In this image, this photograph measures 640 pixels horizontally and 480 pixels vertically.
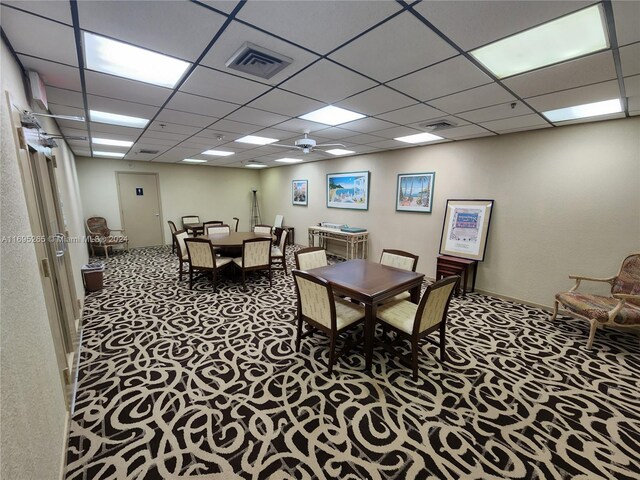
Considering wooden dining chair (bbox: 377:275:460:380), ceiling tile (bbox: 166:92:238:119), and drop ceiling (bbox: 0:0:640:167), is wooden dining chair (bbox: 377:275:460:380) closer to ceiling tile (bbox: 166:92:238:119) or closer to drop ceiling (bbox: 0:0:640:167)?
drop ceiling (bbox: 0:0:640:167)

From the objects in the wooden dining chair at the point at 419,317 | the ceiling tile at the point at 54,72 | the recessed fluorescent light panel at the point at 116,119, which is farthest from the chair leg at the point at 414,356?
the recessed fluorescent light panel at the point at 116,119

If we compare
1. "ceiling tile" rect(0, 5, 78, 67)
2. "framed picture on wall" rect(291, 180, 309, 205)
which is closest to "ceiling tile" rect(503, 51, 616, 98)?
"ceiling tile" rect(0, 5, 78, 67)

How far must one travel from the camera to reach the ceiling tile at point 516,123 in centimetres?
308

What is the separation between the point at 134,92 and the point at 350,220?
15.9 feet

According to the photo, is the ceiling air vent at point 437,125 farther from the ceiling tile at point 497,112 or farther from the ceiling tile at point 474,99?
the ceiling tile at point 474,99

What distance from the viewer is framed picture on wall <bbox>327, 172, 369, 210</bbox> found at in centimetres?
599

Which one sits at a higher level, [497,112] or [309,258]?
[497,112]

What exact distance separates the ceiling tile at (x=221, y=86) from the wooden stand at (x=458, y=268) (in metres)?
3.73

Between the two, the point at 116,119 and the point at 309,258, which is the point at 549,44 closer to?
the point at 309,258

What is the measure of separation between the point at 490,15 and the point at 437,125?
7.15 ft

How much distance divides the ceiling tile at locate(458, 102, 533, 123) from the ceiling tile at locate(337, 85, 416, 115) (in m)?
0.87

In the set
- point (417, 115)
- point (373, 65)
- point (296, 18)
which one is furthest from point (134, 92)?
point (417, 115)

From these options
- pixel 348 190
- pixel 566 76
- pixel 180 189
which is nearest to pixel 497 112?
pixel 566 76

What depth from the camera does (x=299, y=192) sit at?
7840mm
